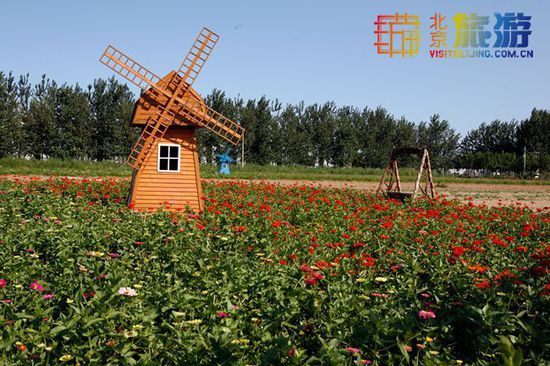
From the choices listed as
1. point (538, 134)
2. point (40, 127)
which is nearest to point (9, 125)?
point (40, 127)

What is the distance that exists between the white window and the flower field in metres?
6.44

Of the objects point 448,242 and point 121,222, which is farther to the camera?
point 121,222

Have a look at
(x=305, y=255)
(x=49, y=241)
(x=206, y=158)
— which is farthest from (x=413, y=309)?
(x=206, y=158)

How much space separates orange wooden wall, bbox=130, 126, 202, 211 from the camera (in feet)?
49.0

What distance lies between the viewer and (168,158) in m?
15.3

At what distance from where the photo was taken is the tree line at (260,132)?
167 feet

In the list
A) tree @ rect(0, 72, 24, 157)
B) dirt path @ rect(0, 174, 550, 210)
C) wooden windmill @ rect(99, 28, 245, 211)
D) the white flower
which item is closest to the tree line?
tree @ rect(0, 72, 24, 157)

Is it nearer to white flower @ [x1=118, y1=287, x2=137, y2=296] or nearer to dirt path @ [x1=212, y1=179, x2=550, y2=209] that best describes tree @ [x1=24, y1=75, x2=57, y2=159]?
dirt path @ [x1=212, y1=179, x2=550, y2=209]

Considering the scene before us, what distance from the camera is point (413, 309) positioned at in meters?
5.00

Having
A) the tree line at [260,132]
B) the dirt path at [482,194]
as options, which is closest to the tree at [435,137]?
the tree line at [260,132]

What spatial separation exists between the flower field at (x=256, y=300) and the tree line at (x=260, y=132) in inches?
1800

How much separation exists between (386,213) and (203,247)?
675 cm

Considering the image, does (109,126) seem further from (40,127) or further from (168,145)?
(168,145)

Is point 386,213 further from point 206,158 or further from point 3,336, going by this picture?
point 206,158
